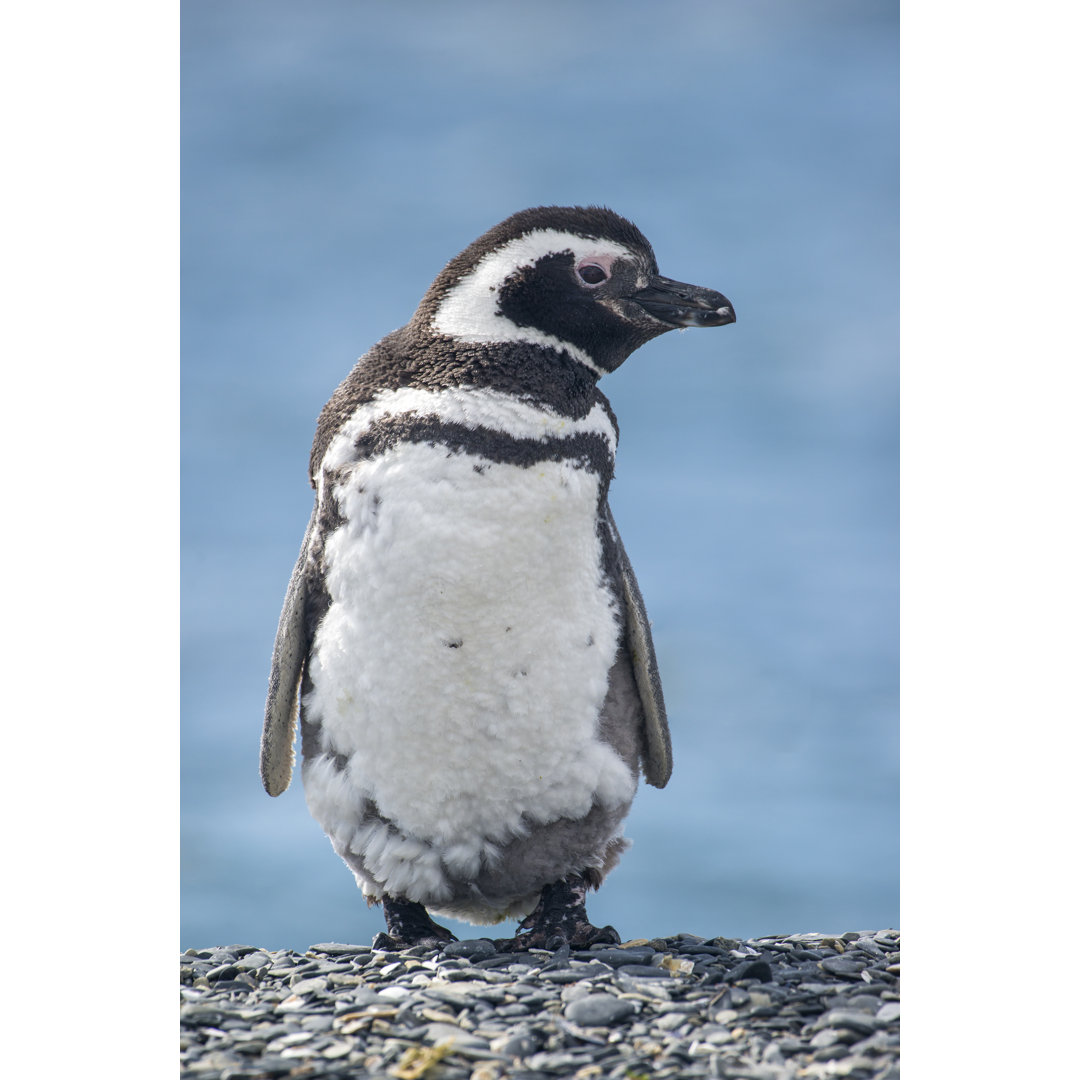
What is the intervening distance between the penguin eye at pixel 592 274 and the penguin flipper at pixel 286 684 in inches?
29.7

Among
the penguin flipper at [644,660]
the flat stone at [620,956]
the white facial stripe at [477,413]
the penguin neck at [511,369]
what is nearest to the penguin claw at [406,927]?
the flat stone at [620,956]

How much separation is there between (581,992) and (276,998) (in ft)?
1.73

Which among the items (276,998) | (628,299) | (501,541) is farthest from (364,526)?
(276,998)

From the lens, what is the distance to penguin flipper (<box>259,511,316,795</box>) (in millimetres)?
2662

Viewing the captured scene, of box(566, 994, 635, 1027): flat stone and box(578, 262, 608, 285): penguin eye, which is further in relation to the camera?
box(578, 262, 608, 285): penguin eye

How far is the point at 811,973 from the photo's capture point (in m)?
2.24

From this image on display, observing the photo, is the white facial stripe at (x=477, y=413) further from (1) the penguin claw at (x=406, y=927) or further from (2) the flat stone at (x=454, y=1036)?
(2) the flat stone at (x=454, y=1036)

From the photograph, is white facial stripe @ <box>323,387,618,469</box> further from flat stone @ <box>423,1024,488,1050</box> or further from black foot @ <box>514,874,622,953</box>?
flat stone @ <box>423,1024,488,1050</box>

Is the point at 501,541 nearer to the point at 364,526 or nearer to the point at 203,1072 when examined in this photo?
the point at 364,526

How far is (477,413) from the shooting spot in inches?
95.2

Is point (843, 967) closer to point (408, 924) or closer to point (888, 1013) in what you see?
point (888, 1013)

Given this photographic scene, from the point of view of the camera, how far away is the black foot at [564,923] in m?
2.55

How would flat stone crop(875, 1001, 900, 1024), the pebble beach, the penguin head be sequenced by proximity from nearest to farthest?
the pebble beach, flat stone crop(875, 1001, 900, 1024), the penguin head

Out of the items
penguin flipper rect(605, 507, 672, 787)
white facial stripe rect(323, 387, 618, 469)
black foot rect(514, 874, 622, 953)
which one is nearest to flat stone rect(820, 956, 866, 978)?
black foot rect(514, 874, 622, 953)
